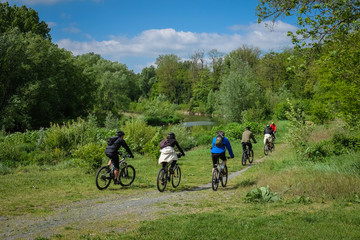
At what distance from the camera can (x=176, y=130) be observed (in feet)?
74.3

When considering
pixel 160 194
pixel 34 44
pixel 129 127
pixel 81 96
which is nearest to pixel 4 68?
pixel 34 44

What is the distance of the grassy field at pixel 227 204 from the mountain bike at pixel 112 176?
0.84ft

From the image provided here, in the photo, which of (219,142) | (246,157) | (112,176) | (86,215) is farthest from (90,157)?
(246,157)

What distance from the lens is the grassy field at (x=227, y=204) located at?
552 cm

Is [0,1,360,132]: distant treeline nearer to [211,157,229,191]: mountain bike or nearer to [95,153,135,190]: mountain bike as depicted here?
[211,157,229,191]: mountain bike

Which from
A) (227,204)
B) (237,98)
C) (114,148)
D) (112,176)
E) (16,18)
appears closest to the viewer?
(227,204)

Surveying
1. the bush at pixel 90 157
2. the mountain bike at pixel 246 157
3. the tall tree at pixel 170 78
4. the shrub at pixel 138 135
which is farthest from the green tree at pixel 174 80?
the bush at pixel 90 157

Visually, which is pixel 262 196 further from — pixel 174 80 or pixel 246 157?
pixel 174 80

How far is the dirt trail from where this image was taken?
588 centimetres

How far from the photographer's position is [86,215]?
6.95m

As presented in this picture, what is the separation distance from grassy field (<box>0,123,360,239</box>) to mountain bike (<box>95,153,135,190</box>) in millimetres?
255

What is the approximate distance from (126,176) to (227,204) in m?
4.17

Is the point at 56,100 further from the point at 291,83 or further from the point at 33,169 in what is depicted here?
the point at 291,83

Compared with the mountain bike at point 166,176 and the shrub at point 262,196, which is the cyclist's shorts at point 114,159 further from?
the shrub at point 262,196
